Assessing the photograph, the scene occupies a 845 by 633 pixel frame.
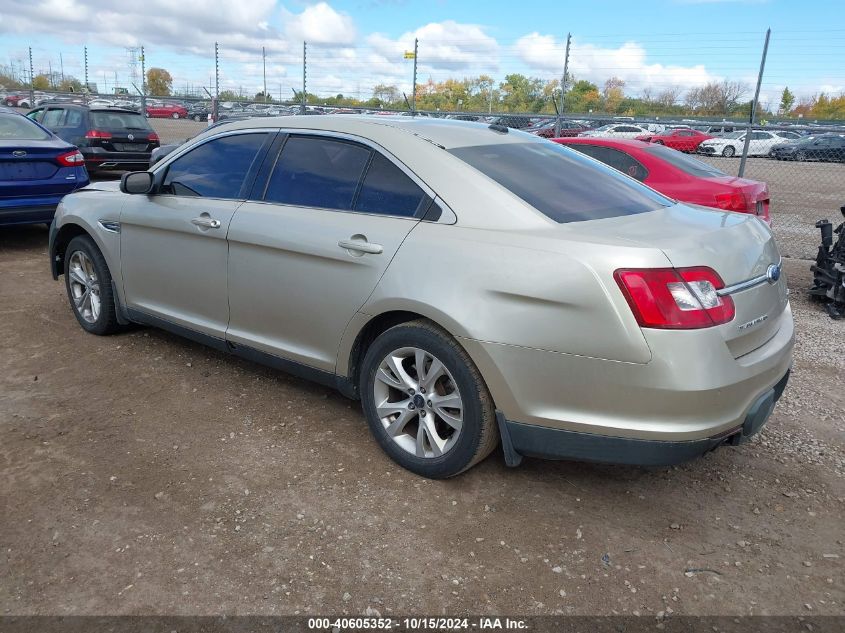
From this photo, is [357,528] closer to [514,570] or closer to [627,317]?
[514,570]

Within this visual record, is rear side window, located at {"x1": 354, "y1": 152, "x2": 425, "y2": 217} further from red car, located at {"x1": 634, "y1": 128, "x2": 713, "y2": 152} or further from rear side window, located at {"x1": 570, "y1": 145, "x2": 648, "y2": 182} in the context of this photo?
red car, located at {"x1": 634, "y1": 128, "x2": 713, "y2": 152}

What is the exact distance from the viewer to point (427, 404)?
3.17 metres

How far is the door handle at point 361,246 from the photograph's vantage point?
323 centimetres

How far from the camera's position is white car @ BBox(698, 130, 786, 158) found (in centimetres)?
3078

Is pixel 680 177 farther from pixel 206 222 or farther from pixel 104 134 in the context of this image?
pixel 104 134

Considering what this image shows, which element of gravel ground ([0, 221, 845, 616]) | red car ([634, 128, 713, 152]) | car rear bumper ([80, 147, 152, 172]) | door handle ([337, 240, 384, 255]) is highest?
red car ([634, 128, 713, 152])

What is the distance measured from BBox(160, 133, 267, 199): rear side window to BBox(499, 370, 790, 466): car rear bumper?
2.11m

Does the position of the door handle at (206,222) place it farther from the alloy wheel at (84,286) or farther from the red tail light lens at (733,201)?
the red tail light lens at (733,201)

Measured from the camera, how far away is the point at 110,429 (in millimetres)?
3723

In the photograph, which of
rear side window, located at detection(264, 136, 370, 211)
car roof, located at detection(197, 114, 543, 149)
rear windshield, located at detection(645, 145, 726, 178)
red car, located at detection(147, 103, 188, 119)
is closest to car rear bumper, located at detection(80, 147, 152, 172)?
rear windshield, located at detection(645, 145, 726, 178)

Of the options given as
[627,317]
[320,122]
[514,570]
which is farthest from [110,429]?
[627,317]

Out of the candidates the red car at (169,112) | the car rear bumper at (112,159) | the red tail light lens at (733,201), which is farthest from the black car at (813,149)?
the red car at (169,112)

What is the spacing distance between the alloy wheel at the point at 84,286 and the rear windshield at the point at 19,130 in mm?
3706

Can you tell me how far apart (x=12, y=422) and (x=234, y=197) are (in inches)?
66.5
